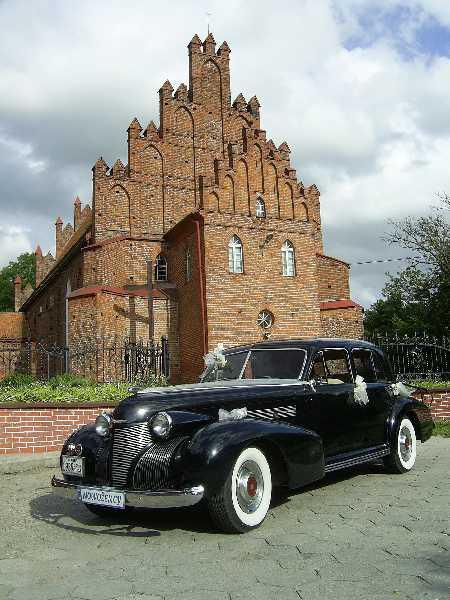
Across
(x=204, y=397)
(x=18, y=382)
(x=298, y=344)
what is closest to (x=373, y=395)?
(x=298, y=344)

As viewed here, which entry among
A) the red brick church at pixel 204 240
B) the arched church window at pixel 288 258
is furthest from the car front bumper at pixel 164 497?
the arched church window at pixel 288 258

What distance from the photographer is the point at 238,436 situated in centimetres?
468

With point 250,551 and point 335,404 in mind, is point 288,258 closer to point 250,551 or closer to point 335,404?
point 335,404

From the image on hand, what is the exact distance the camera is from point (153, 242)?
2441cm

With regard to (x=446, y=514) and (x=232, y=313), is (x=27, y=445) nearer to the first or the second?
(x=446, y=514)

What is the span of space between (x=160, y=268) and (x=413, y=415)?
709 inches

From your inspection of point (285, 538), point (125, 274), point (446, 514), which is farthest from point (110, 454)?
point (125, 274)

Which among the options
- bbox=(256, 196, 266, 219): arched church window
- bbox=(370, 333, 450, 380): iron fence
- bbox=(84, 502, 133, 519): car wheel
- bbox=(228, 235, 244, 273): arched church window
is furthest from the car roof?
bbox=(256, 196, 266, 219): arched church window

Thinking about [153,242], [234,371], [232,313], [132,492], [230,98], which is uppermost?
[230,98]

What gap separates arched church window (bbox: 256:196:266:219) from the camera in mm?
22633

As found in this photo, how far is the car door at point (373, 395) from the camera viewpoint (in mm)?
6617

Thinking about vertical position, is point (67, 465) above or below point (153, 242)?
below

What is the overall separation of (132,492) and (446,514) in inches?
110

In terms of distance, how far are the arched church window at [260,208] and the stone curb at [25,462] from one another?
599 inches
